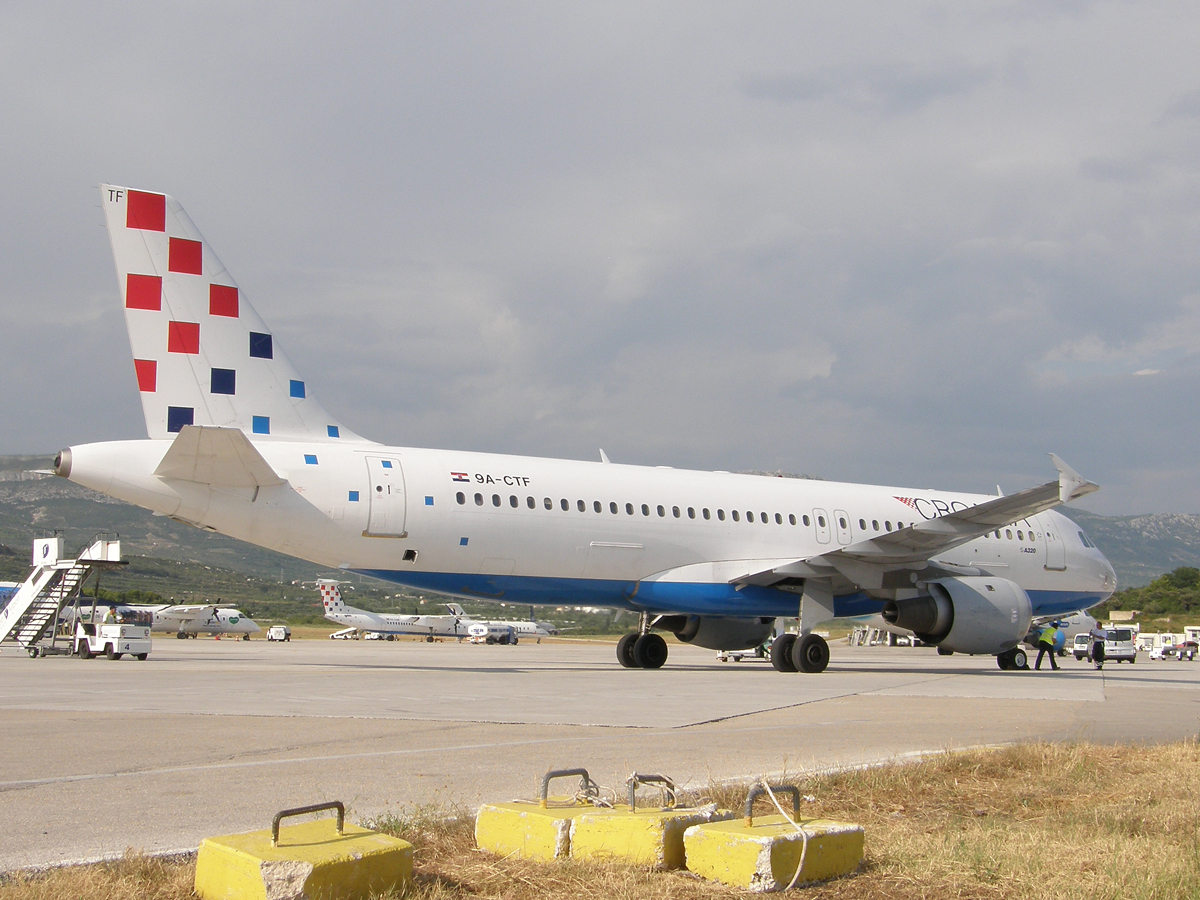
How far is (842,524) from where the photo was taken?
2395cm

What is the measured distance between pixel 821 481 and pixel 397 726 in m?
A: 16.9

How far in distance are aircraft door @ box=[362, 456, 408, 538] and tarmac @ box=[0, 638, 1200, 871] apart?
2472 mm

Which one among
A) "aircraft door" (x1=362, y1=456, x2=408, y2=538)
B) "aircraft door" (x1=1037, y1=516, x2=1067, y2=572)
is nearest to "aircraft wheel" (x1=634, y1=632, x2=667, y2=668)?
"aircraft door" (x1=362, y1=456, x2=408, y2=538)

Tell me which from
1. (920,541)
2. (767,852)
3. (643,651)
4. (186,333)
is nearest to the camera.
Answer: (767,852)

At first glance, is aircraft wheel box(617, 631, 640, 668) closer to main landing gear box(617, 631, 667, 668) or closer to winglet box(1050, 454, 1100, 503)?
main landing gear box(617, 631, 667, 668)

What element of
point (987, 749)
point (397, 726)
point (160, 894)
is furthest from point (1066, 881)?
point (397, 726)

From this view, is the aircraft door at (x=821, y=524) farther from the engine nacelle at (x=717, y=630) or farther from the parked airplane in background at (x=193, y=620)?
the parked airplane in background at (x=193, y=620)

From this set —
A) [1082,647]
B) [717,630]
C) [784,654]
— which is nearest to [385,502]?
[784,654]

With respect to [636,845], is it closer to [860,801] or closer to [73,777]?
[860,801]

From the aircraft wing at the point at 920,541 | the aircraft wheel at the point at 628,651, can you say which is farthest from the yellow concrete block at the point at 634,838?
the aircraft wheel at the point at 628,651

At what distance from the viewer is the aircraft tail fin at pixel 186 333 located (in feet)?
58.0

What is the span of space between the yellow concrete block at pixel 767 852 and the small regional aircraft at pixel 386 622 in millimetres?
59486

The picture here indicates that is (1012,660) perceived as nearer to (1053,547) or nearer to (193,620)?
(1053,547)

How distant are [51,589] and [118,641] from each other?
18.9 ft
